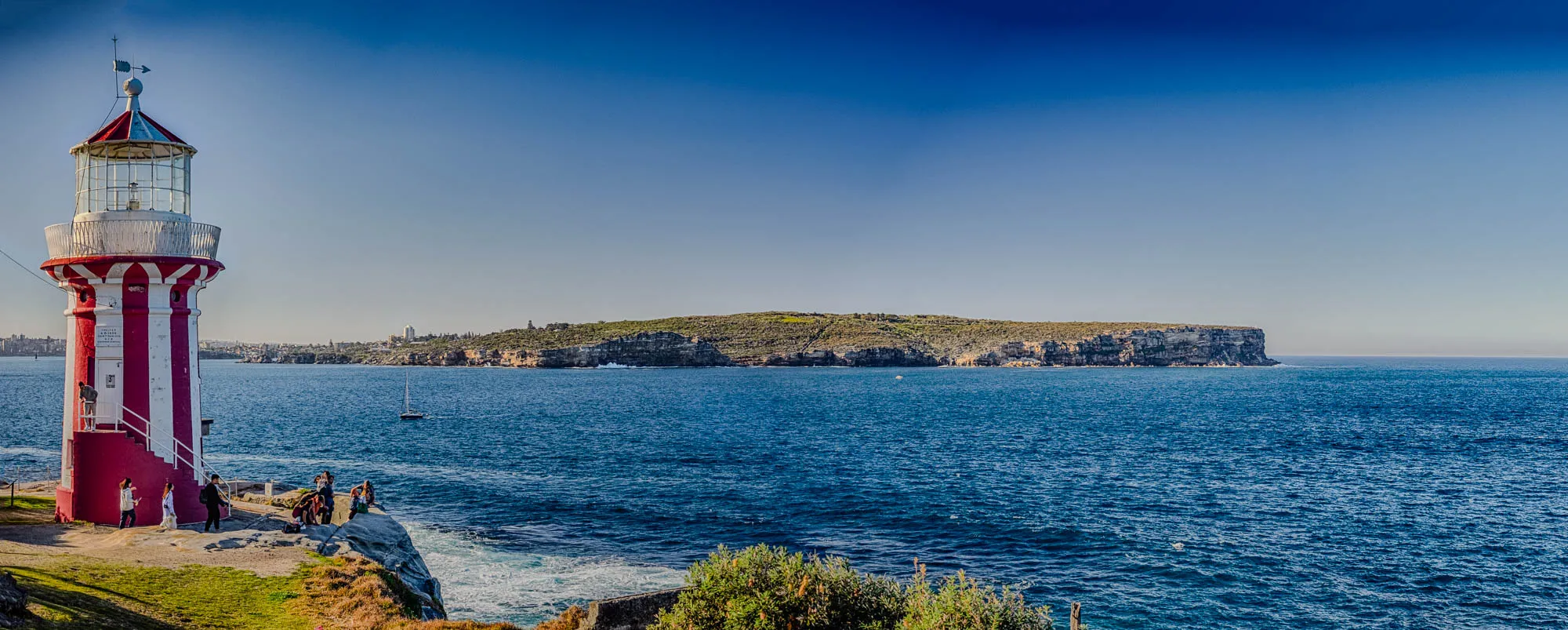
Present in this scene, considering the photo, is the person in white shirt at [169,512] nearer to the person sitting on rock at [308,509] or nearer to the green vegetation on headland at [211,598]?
the person sitting on rock at [308,509]

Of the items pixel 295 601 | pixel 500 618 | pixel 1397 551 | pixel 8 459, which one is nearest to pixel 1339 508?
pixel 1397 551

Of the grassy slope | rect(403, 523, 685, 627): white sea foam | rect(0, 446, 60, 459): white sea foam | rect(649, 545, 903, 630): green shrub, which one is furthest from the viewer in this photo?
rect(0, 446, 60, 459): white sea foam

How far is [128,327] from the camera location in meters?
19.4

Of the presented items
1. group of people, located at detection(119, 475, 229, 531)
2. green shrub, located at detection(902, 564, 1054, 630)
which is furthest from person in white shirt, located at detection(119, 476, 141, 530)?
green shrub, located at detection(902, 564, 1054, 630)

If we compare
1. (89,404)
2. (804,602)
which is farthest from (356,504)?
(804,602)

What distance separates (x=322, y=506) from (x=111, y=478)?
4.37m

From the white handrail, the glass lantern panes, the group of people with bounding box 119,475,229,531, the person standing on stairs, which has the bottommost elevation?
the group of people with bounding box 119,475,229,531

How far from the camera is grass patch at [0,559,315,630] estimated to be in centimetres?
1231

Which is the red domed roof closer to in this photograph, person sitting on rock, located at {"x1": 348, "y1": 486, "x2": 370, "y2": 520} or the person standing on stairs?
the person standing on stairs

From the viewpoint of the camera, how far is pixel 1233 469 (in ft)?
162

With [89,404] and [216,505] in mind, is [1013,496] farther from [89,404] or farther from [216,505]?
[89,404]

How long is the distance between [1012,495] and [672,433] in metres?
32.9

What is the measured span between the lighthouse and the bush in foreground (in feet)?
44.8

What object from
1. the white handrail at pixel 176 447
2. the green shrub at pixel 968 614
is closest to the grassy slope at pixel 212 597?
the white handrail at pixel 176 447
